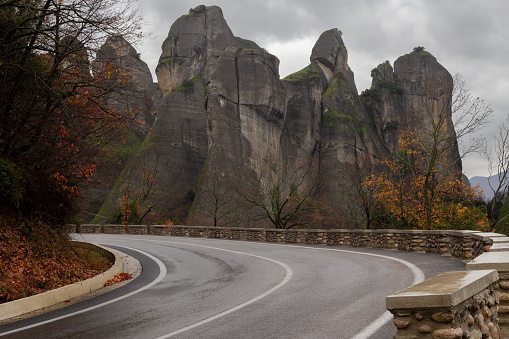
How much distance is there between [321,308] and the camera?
270 inches

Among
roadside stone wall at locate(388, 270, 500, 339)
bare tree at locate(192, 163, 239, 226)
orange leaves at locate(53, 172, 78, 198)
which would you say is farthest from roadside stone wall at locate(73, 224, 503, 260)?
bare tree at locate(192, 163, 239, 226)

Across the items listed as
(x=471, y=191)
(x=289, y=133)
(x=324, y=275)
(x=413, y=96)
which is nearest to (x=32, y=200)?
(x=324, y=275)

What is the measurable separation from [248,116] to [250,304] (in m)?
60.9

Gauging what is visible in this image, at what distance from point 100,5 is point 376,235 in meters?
13.5

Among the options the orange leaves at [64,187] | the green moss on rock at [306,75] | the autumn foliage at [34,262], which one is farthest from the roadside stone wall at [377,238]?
the green moss on rock at [306,75]

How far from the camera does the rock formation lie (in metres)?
63.8

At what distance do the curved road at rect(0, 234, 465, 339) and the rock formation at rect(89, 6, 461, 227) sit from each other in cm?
3863

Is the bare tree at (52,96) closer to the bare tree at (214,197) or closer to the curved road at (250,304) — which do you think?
the curved road at (250,304)

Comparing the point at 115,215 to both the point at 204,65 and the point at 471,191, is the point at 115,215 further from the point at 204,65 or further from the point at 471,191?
the point at 204,65

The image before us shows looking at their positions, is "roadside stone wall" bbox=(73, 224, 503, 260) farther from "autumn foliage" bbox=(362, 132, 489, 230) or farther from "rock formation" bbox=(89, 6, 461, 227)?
"rock formation" bbox=(89, 6, 461, 227)

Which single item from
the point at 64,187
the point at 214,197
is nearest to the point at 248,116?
the point at 214,197

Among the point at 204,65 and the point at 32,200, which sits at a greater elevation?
the point at 204,65

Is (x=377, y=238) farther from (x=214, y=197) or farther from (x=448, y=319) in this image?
(x=214, y=197)

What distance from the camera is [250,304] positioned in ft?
24.5
